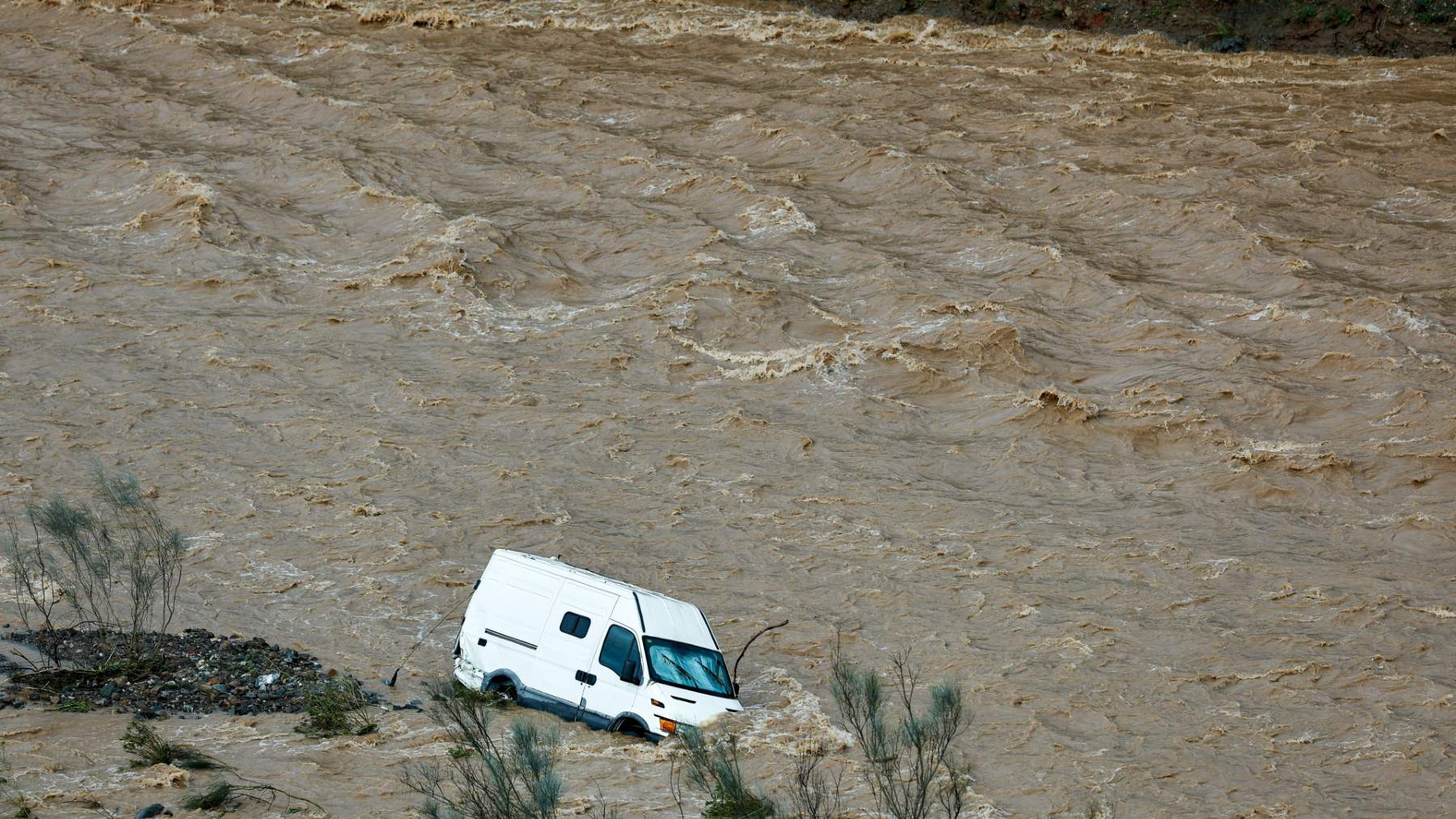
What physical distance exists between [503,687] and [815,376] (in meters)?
9.66

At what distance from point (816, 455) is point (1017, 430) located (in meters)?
3.01

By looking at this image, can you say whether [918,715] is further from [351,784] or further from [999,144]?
[999,144]

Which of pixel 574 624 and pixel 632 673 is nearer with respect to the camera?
pixel 632 673

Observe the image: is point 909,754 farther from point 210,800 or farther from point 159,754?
point 159,754

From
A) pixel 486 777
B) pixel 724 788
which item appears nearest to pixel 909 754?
pixel 724 788

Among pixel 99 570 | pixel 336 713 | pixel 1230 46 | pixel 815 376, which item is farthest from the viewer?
pixel 1230 46

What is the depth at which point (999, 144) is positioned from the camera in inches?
1199

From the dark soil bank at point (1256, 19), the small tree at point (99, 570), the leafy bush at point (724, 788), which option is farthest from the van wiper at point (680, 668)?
the dark soil bank at point (1256, 19)

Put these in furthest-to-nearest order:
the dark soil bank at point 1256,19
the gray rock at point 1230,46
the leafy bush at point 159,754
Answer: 1. the gray rock at point 1230,46
2. the dark soil bank at point 1256,19
3. the leafy bush at point 159,754

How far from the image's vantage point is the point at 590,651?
12938 millimetres

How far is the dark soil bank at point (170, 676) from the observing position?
483 inches

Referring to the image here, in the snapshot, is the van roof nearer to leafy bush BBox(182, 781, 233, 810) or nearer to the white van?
the white van

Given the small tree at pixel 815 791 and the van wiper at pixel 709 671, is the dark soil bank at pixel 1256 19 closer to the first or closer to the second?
the van wiper at pixel 709 671

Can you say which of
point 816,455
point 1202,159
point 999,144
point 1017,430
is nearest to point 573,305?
point 816,455
